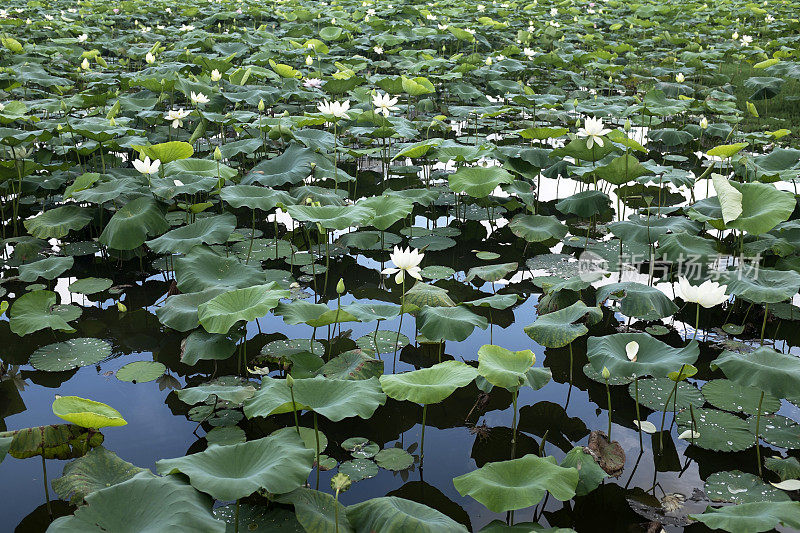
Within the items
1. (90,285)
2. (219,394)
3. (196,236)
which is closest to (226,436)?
(219,394)

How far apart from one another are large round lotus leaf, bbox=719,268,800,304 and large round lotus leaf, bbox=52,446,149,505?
7.33ft

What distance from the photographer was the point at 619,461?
7.29 feet

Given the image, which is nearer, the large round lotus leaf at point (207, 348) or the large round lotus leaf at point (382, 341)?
the large round lotus leaf at point (207, 348)

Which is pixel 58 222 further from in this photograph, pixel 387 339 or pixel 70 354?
pixel 387 339

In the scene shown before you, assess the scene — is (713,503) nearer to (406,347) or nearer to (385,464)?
(385,464)

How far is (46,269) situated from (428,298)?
1.94 metres

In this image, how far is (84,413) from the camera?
5.99 ft

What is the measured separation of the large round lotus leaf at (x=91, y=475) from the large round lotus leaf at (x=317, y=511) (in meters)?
0.48

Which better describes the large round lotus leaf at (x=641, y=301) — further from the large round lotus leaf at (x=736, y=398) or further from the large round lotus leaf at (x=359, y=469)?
the large round lotus leaf at (x=359, y=469)

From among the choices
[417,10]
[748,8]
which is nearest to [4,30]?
[417,10]

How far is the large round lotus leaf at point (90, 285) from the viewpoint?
135 inches

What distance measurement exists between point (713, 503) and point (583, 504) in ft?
1.27

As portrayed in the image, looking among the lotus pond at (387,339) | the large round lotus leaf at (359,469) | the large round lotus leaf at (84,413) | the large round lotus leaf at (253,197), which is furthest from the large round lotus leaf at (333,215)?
the large round lotus leaf at (84,413)

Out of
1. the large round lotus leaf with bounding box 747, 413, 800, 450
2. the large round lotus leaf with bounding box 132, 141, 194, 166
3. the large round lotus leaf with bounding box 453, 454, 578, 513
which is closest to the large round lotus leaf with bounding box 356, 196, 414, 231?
the large round lotus leaf with bounding box 132, 141, 194, 166
